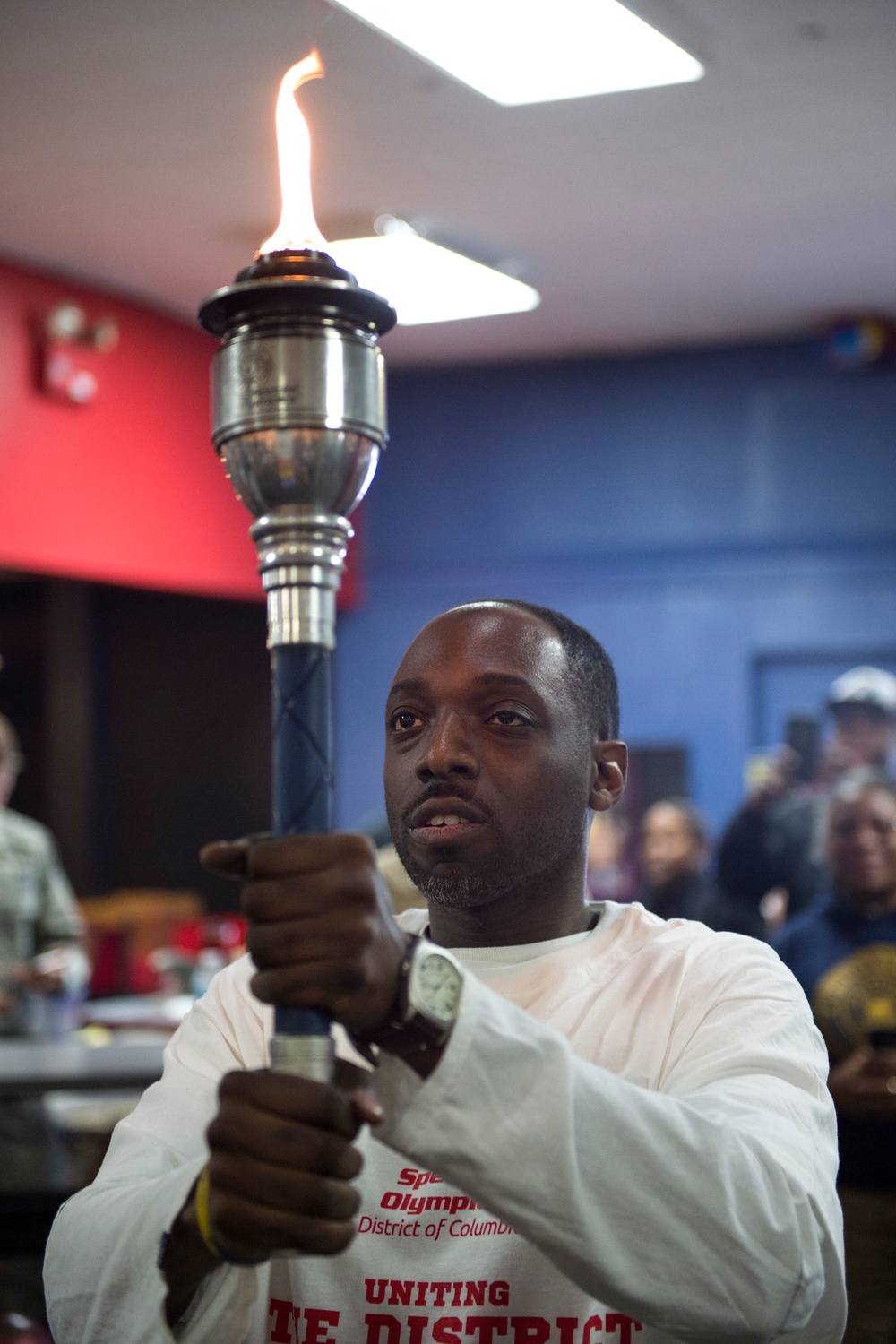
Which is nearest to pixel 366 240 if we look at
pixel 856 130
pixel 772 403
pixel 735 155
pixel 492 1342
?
pixel 735 155

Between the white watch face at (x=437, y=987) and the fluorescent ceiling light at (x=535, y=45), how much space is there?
2.66m

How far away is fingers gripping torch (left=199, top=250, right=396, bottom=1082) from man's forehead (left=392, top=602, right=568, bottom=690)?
51cm

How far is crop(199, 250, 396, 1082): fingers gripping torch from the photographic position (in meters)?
0.82

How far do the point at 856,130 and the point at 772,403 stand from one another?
1.93 m

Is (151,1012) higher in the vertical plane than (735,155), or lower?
lower

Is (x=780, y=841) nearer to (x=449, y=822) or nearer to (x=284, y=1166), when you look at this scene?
(x=449, y=822)

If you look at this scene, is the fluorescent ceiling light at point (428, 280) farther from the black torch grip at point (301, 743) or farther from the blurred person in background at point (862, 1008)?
the black torch grip at point (301, 743)

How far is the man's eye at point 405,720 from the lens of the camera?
1.37 m

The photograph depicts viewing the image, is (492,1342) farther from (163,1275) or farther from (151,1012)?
(151,1012)

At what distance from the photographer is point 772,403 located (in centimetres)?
572

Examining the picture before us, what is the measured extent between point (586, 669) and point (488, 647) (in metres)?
0.13

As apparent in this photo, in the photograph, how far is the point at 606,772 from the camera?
1490 mm

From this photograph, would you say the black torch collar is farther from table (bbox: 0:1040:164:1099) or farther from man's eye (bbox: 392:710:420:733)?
table (bbox: 0:1040:164:1099)

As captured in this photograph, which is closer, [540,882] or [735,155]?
[540,882]
